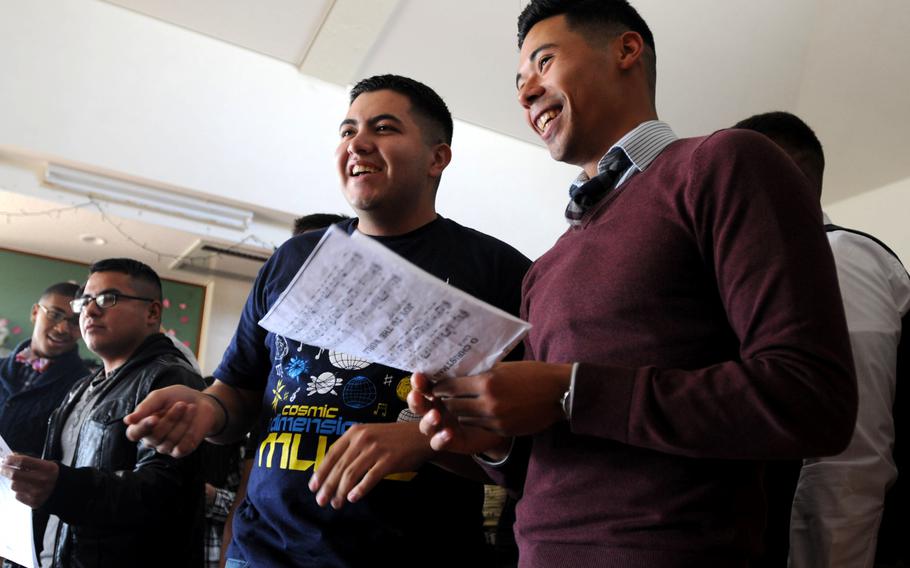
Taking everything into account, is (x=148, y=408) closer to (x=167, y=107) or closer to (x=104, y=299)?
(x=104, y=299)

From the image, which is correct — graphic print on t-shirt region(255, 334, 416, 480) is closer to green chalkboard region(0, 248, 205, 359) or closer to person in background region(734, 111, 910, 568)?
person in background region(734, 111, 910, 568)

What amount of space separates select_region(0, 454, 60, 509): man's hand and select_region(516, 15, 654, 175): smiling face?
1266mm

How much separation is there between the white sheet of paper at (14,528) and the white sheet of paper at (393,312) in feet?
3.81

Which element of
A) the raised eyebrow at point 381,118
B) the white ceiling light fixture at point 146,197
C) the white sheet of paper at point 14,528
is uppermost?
the white ceiling light fixture at point 146,197

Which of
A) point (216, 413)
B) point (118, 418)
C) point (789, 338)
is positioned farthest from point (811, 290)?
point (118, 418)

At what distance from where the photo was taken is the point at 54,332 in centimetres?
356

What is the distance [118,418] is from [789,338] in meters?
1.78

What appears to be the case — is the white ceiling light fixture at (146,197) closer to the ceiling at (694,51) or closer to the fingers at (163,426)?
the ceiling at (694,51)

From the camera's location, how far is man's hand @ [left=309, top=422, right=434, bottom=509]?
103 centimetres

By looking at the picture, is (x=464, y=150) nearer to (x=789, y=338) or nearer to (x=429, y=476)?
(x=429, y=476)

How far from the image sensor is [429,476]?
50.4 inches

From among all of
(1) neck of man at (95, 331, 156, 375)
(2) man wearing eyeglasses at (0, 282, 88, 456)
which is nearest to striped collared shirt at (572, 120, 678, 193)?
(1) neck of man at (95, 331, 156, 375)

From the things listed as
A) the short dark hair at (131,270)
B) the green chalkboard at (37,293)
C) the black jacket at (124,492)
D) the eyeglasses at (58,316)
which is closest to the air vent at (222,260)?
the green chalkboard at (37,293)

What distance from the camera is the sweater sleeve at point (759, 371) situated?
28.7 inches
